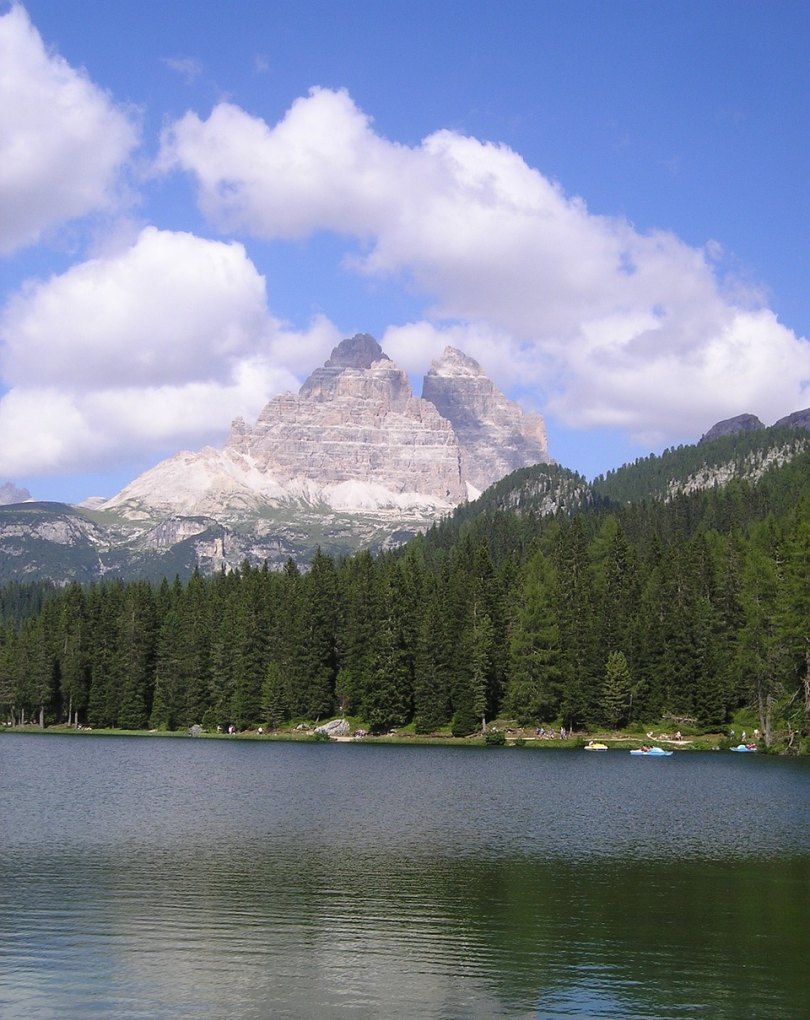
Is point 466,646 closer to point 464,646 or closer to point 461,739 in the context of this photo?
point 464,646

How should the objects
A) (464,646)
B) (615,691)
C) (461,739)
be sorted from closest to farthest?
(615,691) < (461,739) < (464,646)

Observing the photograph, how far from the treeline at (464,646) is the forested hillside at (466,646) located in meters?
0.30

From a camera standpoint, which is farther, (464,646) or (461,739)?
(464,646)

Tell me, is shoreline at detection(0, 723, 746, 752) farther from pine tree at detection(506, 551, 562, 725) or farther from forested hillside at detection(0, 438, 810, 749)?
pine tree at detection(506, 551, 562, 725)

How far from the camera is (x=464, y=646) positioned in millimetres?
156625

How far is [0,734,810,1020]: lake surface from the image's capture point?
31.9 metres

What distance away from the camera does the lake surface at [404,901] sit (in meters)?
31.9

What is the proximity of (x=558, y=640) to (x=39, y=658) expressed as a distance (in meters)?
88.5

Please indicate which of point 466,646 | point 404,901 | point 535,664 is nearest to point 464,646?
point 466,646

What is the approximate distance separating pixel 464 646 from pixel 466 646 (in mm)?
460

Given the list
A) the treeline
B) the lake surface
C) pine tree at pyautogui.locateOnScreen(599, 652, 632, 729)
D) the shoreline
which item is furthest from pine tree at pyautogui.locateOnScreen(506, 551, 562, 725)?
the lake surface

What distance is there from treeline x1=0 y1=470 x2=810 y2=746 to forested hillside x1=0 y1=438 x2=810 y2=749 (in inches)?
11.7

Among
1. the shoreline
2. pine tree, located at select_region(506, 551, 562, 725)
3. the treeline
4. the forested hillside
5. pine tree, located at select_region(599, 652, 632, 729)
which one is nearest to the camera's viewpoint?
the shoreline

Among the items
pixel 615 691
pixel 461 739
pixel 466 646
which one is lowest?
pixel 461 739
